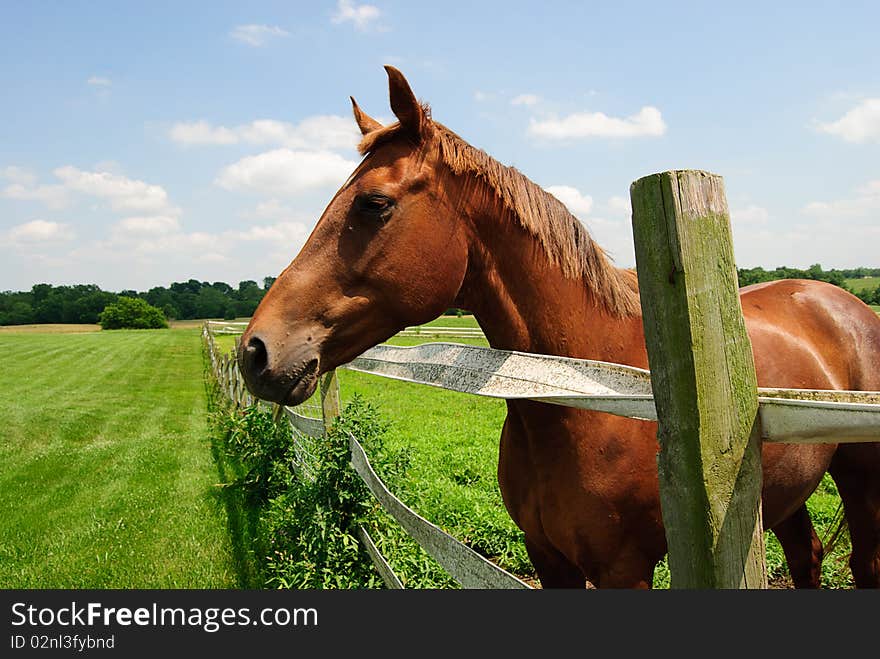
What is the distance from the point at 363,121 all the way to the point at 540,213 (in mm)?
1049

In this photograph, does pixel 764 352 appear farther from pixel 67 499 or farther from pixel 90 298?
pixel 90 298

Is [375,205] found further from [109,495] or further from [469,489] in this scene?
[109,495]

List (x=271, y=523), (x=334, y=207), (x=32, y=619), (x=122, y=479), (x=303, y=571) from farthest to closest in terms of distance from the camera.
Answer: (x=122, y=479) → (x=271, y=523) → (x=303, y=571) → (x=334, y=207) → (x=32, y=619)

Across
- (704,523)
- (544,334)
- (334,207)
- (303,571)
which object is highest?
(334,207)

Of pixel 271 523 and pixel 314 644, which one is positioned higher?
pixel 314 644

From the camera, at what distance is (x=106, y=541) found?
19.2 feet

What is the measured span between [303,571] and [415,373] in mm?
1898

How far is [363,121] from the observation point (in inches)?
109

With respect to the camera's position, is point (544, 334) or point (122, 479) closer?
point (544, 334)

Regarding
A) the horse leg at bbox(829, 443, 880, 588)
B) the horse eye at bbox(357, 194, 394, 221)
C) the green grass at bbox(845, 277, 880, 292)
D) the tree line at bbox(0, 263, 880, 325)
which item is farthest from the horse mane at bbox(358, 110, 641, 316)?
the tree line at bbox(0, 263, 880, 325)

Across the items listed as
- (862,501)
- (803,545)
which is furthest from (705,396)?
(803,545)

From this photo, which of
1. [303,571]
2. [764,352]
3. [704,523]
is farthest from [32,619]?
[764,352]

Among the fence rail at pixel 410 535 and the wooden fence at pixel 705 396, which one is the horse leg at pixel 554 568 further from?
the wooden fence at pixel 705 396

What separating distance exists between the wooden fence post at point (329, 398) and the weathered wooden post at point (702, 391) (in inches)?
131
